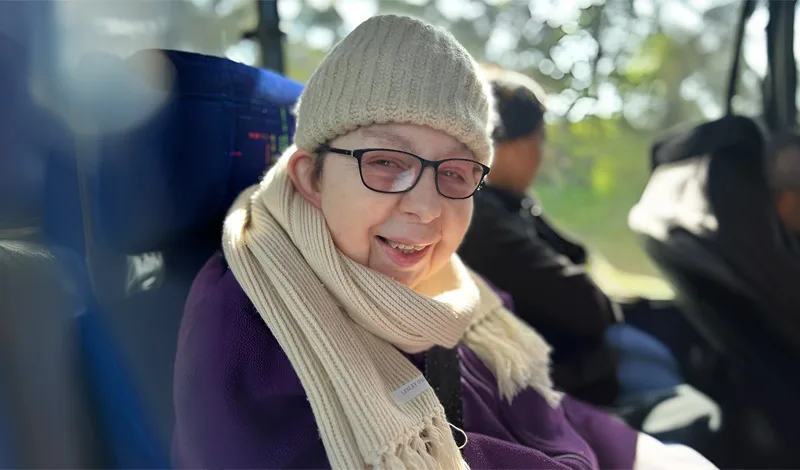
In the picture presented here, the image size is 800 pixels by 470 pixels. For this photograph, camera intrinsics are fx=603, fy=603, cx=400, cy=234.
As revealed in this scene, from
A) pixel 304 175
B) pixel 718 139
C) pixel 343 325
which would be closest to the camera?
pixel 343 325

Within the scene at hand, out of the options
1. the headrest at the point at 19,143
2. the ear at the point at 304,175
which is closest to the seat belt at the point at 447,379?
the ear at the point at 304,175

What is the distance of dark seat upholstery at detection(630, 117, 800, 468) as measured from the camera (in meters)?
1.85

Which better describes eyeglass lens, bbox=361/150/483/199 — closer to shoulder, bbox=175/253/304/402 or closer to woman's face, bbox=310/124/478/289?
woman's face, bbox=310/124/478/289

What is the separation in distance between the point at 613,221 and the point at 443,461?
1800mm

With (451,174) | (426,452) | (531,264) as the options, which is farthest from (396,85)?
(531,264)

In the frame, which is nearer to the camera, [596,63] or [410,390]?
[410,390]

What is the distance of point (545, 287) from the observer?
1933 mm

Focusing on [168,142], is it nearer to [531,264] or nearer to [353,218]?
[353,218]

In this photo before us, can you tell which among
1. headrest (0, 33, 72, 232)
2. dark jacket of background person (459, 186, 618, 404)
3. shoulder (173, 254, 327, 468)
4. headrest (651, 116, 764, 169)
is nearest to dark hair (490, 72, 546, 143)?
dark jacket of background person (459, 186, 618, 404)

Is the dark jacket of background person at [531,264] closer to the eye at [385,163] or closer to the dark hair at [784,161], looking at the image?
the dark hair at [784,161]

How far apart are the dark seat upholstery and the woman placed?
1.07 m

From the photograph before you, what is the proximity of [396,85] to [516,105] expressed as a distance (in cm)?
113

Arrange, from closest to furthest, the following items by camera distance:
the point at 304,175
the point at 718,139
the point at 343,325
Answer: the point at 343,325
the point at 304,175
the point at 718,139

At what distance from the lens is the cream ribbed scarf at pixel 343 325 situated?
2.88ft
